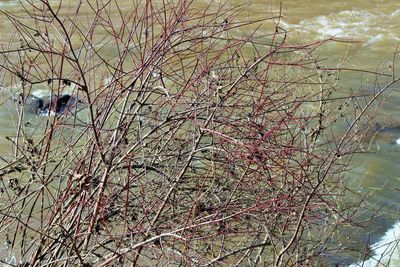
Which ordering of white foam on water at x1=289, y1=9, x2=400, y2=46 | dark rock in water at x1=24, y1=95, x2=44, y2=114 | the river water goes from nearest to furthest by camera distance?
the river water → dark rock in water at x1=24, y1=95, x2=44, y2=114 → white foam on water at x1=289, y1=9, x2=400, y2=46

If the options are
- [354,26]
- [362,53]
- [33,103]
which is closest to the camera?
[33,103]

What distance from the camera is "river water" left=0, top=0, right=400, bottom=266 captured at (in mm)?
8008

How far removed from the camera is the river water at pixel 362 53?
8008 mm

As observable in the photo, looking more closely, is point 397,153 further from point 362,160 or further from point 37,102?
point 37,102

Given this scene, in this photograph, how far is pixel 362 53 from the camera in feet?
43.6

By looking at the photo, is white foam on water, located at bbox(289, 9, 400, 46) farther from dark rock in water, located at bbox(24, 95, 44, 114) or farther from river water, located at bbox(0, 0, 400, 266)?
dark rock in water, located at bbox(24, 95, 44, 114)

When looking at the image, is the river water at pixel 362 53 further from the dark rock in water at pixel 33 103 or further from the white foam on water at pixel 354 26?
the dark rock in water at pixel 33 103

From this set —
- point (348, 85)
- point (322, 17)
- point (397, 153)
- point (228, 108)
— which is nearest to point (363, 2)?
point (322, 17)

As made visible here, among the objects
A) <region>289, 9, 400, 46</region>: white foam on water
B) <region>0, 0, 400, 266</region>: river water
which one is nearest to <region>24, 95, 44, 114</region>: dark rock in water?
<region>0, 0, 400, 266</region>: river water

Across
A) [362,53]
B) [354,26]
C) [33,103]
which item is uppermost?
[33,103]

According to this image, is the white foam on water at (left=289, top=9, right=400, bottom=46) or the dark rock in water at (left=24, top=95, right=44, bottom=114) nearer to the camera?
the dark rock in water at (left=24, top=95, right=44, bottom=114)

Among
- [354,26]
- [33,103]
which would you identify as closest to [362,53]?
[354,26]

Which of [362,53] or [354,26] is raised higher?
[362,53]

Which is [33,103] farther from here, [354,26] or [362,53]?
[354,26]
